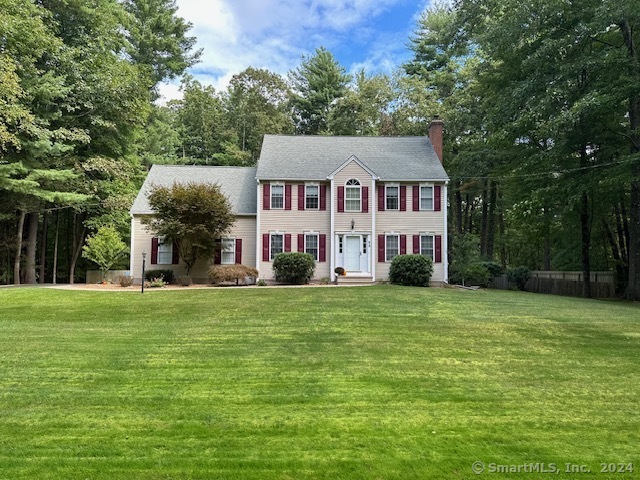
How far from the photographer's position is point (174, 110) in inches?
1459

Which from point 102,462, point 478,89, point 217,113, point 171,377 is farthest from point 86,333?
point 217,113

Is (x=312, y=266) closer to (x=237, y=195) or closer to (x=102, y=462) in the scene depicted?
(x=237, y=195)

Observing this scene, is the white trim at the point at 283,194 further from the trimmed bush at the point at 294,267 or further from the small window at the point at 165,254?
the small window at the point at 165,254

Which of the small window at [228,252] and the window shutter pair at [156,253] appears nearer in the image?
the window shutter pair at [156,253]

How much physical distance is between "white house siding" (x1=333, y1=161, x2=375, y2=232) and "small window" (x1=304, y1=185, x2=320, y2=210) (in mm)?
917

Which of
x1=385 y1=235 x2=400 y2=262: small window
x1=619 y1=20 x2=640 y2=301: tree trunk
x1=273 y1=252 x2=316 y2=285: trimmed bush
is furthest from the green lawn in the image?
x1=385 y1=235 x2=400 y2=262: small window

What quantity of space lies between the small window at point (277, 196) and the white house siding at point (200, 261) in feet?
4.42

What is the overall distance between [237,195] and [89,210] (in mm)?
8719

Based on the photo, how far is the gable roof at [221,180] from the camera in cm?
2091

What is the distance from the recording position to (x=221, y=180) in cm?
2250

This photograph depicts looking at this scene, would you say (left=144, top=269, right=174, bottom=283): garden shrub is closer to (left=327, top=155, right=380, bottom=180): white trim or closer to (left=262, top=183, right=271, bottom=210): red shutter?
(left=262, top=183, right=271, bottom=210): red shutter

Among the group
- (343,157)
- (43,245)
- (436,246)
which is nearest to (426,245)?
(436,246)

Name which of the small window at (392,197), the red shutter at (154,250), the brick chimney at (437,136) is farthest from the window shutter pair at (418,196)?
the red shutter at (154,250)

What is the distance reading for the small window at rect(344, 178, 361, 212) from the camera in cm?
2000
